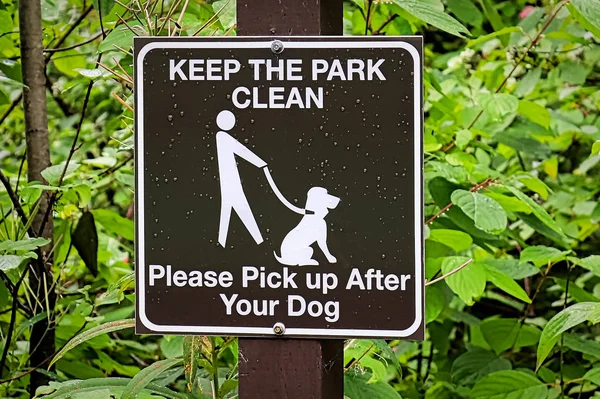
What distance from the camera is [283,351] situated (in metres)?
1.02

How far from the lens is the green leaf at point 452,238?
5.32ft

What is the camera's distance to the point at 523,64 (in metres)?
2.18

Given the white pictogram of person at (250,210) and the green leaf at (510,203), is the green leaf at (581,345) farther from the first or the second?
the white pictogram of person at (250,210)

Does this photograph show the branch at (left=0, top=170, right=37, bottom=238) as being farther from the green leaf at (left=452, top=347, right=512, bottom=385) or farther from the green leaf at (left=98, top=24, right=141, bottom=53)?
the green leaf at (left=452, top=347, right=512, bottom=385)

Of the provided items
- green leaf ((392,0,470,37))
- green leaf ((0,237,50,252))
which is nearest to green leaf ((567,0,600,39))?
green leaf ((392,0,470,37))

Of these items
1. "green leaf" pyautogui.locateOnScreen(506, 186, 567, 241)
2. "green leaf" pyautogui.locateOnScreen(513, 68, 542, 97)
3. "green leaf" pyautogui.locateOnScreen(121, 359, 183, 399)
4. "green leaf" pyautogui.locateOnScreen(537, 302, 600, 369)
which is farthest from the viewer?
"green leaf" pyautogui.locateOnScreen(513, 68, 542, 97)

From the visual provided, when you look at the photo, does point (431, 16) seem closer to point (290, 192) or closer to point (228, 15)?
point (228, 15)

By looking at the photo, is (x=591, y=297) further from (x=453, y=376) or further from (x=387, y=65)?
(x=387, y=65)

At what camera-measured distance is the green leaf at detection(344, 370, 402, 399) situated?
4.81 feet

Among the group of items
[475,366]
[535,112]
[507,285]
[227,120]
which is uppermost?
[535,112]

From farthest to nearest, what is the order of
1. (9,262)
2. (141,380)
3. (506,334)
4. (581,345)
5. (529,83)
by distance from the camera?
(529,83) < (506,334) < (581,345) < (9,262) < (141,380)

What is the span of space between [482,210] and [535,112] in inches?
19.0

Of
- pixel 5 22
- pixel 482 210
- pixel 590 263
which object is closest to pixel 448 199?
pixel 482 210

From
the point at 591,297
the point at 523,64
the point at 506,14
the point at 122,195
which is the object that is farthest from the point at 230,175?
the point at 506,14
